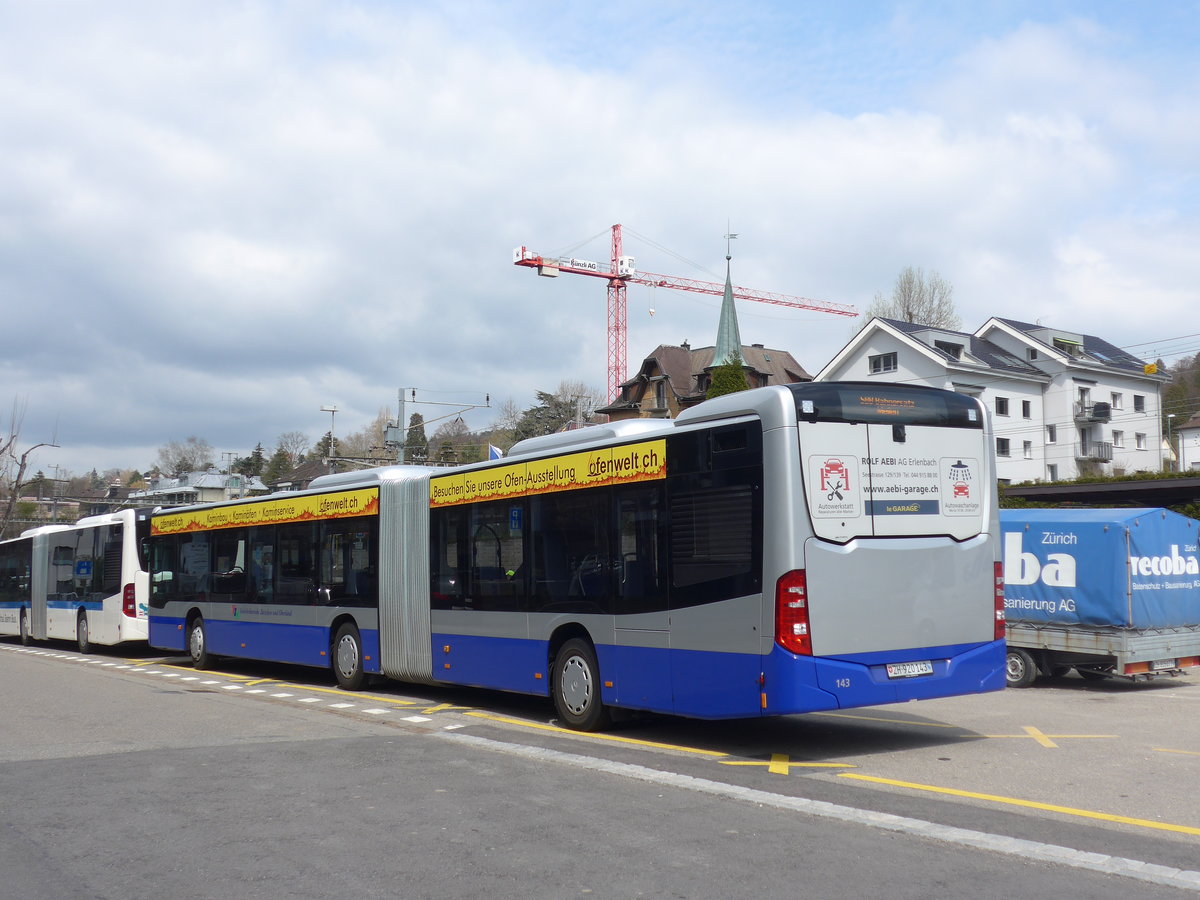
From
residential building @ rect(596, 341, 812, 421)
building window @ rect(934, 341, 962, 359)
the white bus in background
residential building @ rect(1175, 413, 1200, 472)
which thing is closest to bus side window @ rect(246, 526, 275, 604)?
the white bus in background

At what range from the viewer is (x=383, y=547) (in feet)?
51.0

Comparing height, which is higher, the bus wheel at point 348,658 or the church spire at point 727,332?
the church spire at point 727,332

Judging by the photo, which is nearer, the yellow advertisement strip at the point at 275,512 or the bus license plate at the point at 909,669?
the bus license plate at the point at 909,669

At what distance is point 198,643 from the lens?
20938 mm

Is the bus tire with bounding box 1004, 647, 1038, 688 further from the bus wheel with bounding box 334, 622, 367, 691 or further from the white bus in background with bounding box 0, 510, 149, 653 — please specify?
the white bus in background with bounding box 0, 510, 149, 653

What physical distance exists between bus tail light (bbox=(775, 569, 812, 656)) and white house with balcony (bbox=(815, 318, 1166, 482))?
47.9 m

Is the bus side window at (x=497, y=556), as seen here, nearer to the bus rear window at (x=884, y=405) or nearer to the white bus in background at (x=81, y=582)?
the bus rear window at (x=884, y=405)

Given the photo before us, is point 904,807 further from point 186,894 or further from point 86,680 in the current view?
point 86,680

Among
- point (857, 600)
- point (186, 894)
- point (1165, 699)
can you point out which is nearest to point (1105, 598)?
point (1165, 699)

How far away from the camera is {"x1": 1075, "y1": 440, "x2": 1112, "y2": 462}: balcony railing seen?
60.6 m

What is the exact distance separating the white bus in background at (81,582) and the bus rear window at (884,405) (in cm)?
1843

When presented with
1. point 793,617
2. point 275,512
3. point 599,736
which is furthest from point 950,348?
point 793,617

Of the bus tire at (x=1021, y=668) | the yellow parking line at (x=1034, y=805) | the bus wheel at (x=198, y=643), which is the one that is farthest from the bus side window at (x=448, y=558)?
the bus wheel at (x=198, y=643)

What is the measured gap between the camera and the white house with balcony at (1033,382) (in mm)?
56219
